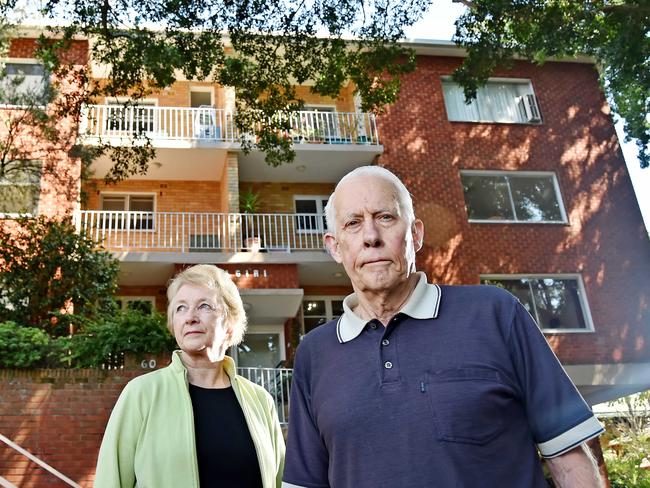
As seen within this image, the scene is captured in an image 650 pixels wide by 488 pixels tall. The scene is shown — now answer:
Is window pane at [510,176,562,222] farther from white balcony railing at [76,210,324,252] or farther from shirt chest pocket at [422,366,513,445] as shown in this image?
shirt chest pocket at [422,366,513,445]

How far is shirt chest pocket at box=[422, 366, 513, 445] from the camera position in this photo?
5.12 feet

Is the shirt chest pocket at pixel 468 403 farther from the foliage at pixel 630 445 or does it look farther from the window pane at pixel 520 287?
the foliage at pixel 630 445

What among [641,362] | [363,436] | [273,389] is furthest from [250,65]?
[641,362]

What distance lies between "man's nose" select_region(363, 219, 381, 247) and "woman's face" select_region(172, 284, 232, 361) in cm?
141

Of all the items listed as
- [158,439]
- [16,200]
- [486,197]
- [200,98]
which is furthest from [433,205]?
[158,439]

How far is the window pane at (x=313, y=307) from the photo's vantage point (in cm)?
1593

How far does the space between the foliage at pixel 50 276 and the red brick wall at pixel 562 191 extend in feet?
25.4

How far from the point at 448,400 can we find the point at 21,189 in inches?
540

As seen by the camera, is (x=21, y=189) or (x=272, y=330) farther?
(x=272, y=330)

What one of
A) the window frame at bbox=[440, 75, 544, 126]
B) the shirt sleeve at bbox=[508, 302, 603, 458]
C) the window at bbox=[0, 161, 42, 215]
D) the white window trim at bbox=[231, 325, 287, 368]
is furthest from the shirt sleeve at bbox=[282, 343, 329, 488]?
the window frame at bbox=[440, 75, 544, 126]

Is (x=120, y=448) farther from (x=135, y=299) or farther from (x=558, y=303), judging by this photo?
(x=558, y=303)

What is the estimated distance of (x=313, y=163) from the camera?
1612cm

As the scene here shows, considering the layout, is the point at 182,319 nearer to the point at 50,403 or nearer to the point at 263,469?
the point at 263,469

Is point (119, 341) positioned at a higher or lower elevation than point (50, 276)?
lower
